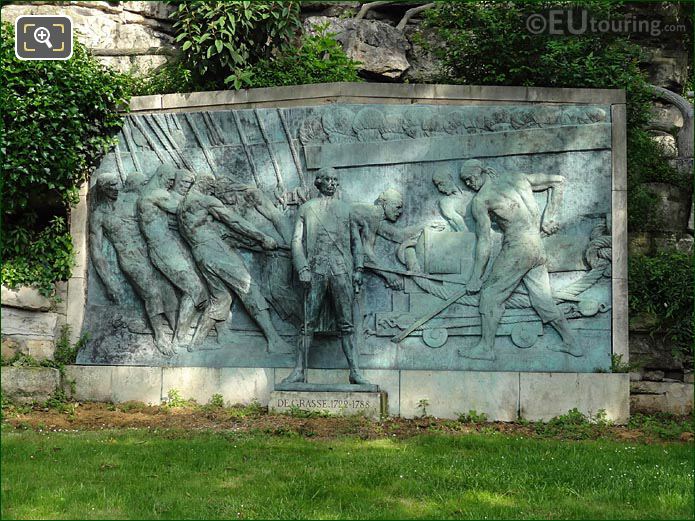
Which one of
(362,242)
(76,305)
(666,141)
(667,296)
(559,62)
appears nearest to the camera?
(362,242)

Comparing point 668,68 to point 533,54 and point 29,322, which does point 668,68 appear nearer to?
point 533,54

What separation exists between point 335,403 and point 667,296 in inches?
169

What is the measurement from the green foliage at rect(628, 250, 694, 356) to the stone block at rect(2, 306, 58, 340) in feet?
23.9

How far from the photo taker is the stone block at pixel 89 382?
38.0 feet

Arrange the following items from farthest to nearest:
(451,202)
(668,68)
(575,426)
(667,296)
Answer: (668,68)
(667,296)
(451,202)
(575,426)

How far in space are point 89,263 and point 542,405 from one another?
5.88 meters

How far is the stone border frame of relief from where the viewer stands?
1073 centimetres

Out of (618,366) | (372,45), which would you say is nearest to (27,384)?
(618,366)

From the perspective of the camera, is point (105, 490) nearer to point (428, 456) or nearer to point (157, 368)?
point (428, 456)

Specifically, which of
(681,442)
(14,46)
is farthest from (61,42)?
(681,442)

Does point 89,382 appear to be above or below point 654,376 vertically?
below

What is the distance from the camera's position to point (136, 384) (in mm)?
11500

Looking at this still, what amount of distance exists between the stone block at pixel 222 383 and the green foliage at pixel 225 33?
3.73 metres

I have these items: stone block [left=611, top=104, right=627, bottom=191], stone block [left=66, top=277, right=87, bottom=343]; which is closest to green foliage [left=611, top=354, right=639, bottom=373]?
stone block [left=611, top=104, right=627, bottom=191]
